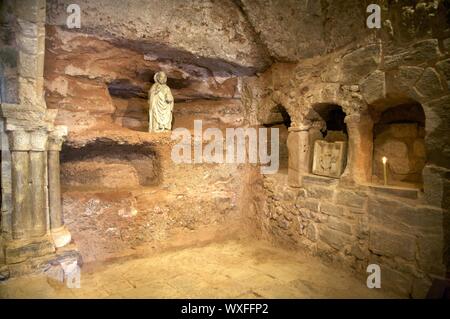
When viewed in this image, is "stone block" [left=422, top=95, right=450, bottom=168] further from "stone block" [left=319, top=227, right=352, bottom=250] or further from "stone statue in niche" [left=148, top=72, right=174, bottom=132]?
"stone statue in niche" [left=148, top=72, right=174, bottom=132]

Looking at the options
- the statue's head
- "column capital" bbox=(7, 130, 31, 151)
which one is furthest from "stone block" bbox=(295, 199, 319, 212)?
"column capital" bbox=(7, 130, 31, 151)

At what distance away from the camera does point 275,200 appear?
15.5 feet

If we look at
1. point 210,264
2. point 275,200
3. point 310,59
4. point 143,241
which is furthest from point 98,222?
point 310,59

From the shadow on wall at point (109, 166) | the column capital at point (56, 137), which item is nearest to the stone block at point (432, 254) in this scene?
the shadow on wall at point (109, 166)

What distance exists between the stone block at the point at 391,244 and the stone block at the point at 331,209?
17.3 inches

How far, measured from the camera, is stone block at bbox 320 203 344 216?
3.72 m

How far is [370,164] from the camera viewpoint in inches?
146

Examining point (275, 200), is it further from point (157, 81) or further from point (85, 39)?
point (85, 39)

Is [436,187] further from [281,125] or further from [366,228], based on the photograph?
[281,125]

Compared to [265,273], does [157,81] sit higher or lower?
higher

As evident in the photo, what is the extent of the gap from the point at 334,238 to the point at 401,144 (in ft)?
4.56

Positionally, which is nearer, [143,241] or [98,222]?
[98,222]

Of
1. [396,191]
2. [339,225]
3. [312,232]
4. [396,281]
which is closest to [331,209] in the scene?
[339,225]

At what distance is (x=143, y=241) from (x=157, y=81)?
235 cm
